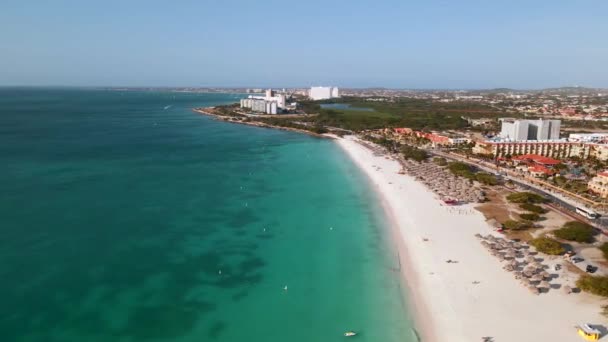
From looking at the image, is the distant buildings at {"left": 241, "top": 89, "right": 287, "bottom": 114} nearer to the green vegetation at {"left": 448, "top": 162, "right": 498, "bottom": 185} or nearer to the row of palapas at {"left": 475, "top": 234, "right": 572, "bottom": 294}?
the green vegetation at {"left": 448, "top": 162, "right": 498, "bottom": 185}

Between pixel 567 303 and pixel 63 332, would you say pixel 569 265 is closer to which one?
pixel 567 303

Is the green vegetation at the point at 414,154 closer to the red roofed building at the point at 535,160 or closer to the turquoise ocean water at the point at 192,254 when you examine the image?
the turquoise ocean water at the point at 192,254

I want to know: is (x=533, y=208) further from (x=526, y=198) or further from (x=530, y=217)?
(x=530, y=217)

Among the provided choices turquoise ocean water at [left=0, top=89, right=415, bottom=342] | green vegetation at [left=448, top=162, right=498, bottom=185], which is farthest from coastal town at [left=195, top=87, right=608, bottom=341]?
turquoise ocean water at [left=0, top=89, right=415, bottom=342]

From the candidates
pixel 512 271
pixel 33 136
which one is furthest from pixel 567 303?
pixel 33 136

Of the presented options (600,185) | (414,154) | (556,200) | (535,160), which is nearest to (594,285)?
(556,200)
